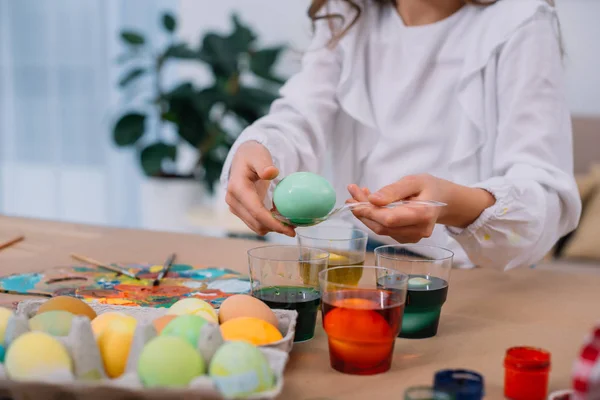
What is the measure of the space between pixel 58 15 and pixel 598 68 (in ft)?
9.30

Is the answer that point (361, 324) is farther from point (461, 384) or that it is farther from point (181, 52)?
point (181, 52)

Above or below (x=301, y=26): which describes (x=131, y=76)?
below

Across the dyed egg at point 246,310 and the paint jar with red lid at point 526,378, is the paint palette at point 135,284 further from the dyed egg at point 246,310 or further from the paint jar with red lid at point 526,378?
the paint jar with red lid at point 526,378

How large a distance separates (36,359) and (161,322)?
0.14m

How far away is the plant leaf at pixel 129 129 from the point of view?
10.4 feet

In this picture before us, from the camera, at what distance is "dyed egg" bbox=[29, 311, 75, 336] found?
0.70m

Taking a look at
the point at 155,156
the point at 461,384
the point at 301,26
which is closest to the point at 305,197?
the point at 461,384

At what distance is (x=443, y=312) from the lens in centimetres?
95

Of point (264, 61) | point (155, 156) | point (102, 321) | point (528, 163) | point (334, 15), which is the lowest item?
point (155, 156)

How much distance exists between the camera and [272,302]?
806 millimetres

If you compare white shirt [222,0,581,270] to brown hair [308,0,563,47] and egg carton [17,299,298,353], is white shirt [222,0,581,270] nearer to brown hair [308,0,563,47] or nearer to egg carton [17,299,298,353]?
brown hair [308,0,563,47]

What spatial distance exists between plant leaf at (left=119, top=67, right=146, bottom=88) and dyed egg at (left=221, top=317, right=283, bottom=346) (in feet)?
8.55

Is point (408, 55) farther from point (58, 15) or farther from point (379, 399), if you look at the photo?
point (58, 15)

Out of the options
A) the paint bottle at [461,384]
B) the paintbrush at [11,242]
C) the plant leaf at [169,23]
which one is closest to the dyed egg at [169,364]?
the paint bottle at [461,384]
